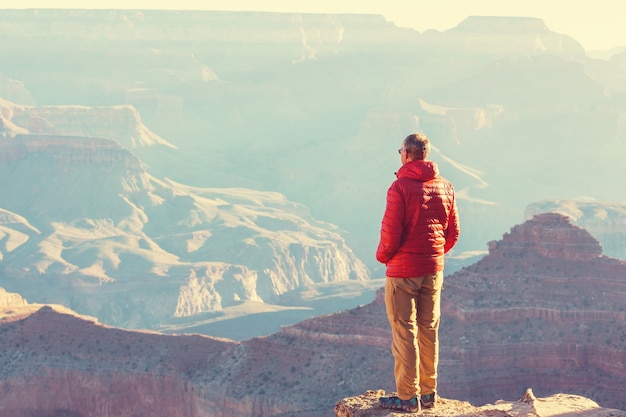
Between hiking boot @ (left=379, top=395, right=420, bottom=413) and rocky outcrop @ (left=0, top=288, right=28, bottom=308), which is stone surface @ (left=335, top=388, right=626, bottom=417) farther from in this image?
rocky outcrop @ (left=0, top=288, right=28, bottom=308)

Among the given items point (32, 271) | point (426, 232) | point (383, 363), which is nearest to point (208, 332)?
point (32, 271)

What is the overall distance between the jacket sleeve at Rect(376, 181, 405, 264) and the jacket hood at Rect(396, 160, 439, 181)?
0.30 meters

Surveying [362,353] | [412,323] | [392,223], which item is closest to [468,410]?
[412,323]

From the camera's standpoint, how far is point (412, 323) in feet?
75.2

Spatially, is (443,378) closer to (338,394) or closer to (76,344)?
(338,394)

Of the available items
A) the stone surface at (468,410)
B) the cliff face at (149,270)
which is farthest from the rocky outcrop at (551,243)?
the cliff face at (149,270)

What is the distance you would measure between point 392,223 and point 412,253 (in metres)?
0.67

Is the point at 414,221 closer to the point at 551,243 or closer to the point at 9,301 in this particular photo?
the point at 551,243

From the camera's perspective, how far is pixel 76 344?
69562 millimetres

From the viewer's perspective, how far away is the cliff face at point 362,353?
6000 centimetres

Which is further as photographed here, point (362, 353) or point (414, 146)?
point (362, 353)

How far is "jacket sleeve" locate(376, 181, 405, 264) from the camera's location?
73.7 ft

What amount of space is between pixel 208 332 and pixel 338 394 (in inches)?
2471

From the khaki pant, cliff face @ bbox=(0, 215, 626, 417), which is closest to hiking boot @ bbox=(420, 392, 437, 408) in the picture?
the khaki pant
